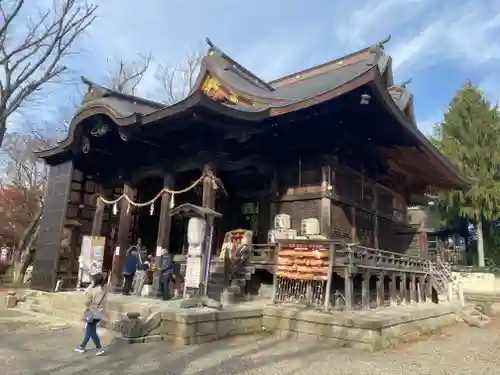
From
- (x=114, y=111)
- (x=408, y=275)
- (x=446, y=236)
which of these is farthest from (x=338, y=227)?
(x=446, y=236)

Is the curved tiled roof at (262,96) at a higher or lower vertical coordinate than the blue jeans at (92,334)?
higher

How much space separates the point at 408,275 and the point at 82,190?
11507 millimetres

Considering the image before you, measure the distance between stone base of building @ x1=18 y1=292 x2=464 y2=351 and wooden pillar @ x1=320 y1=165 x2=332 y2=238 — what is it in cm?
258

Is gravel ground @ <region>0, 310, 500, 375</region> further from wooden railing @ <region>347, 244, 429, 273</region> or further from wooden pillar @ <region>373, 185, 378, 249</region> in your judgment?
wooden pillar @ <region>373, 185, 378, 249</region>

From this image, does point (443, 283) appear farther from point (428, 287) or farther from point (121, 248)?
point (121, 248)

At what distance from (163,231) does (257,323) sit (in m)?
4.17

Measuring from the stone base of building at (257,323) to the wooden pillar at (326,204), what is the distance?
258cm

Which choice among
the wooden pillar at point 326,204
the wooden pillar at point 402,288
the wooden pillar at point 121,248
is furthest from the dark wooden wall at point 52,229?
the wooden pillar at point 402,288

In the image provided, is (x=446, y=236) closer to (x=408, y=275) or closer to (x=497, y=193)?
(x=497, y=193)

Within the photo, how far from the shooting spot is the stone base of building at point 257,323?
768 cm

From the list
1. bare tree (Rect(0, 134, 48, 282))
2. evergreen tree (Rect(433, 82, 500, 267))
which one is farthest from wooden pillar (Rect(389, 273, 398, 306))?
bare tree (Rect(0, 134, 48, 282))

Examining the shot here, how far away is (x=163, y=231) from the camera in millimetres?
11688

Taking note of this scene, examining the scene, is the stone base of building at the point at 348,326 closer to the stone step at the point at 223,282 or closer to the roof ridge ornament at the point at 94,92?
the stone step at the point at 223,282

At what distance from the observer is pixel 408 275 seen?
1255cm
